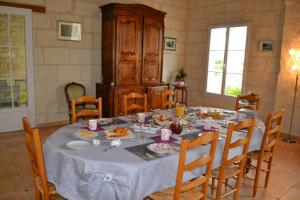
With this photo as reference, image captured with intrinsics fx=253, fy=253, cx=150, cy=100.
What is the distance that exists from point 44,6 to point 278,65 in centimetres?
435

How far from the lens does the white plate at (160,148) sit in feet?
5.88

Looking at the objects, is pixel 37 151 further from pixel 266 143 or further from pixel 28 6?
pixel 28 6

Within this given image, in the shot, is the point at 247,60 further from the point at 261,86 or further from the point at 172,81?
the point at 172,81

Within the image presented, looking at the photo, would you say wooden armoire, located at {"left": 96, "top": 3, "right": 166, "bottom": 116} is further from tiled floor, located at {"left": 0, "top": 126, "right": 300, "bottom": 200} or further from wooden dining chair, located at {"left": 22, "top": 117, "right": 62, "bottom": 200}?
wooden dining chair, located at {"left": 22, "top": 117, "right": 62, "bottom": 200}

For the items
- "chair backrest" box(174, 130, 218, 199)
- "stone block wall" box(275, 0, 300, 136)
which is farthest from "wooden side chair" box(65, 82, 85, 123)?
"stone block wall" box(275, 0, 300, 136)

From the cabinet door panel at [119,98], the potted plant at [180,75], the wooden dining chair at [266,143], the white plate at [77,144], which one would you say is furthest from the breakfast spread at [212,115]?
the potted plant at [180,75]

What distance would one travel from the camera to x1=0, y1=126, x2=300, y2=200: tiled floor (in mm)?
2541

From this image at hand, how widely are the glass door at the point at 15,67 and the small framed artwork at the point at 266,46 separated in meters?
4.24

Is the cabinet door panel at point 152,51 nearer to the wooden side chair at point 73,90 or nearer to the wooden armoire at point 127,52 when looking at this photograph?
the wooden armoire at point 127,52

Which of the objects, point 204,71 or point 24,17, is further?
point 204,71

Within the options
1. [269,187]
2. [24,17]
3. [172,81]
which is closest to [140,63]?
[172,81]

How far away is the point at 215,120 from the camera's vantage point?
2.70m

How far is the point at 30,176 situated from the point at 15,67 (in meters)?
2.17

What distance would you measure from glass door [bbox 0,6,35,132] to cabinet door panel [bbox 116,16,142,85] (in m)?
1.51
